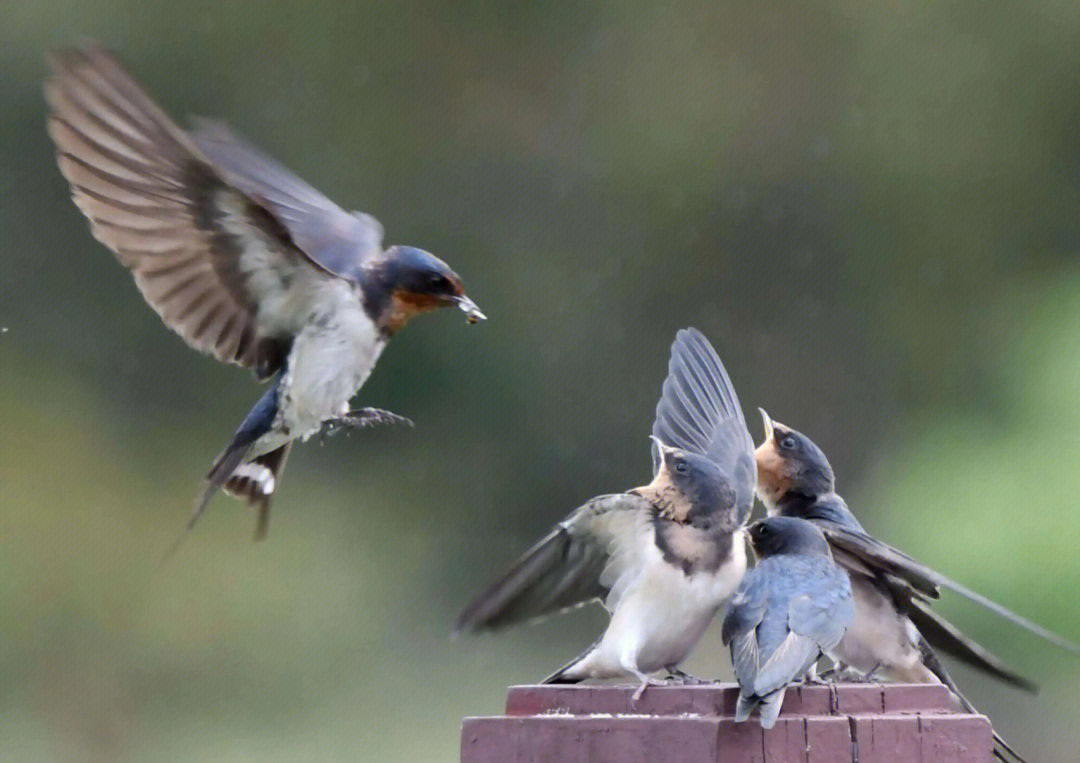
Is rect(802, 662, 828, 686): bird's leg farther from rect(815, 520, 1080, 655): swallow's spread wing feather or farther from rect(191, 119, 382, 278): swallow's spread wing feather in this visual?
rect(191, 119, 382, 278): swallow's spread wing feather

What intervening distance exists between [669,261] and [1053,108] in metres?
2.55

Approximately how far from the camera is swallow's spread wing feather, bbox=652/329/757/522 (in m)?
2.73

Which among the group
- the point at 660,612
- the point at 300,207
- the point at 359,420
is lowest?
the point at 660,612

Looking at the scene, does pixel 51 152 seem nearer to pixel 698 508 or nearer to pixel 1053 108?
pixel 1053 108

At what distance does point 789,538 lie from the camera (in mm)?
2297

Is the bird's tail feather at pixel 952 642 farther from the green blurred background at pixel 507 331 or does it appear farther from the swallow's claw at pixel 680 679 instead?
the green blurred background at pixel 507 331

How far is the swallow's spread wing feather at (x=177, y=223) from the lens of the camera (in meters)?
2.47

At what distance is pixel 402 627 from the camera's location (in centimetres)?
880

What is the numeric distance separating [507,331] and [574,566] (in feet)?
23.2

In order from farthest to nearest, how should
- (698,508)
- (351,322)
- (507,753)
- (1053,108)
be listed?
(1053,108)
(351,322)
(698,508)
(507,753)

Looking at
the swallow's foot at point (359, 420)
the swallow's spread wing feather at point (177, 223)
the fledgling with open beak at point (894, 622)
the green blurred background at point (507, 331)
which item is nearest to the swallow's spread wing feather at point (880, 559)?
the fledgling with open beak at point (894, 622)

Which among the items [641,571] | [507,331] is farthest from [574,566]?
[507,331]

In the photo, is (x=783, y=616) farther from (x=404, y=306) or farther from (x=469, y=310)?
(x=404, y=306)

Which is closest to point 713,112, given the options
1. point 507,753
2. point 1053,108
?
point 1053,108
